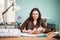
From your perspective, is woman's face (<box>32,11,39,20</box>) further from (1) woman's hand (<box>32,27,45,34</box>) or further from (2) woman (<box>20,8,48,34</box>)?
(1) woman's hand (<box>32,27,45,34</box>)

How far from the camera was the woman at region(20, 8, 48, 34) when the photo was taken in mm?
1435

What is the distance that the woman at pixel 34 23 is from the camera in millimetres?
1435

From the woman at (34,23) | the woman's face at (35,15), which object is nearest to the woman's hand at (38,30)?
the woman at (34,23)

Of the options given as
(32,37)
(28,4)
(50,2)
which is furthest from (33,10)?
(32,37)

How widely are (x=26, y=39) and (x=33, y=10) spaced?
13.1 inches

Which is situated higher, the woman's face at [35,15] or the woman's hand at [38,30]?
the woman's face at [35,15]

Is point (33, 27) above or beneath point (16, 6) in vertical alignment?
beneath

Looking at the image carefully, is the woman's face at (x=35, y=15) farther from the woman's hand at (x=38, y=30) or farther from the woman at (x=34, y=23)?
the woman's hand at (x=38, y=30)

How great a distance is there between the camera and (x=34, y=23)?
1.45 m

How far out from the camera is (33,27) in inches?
56.5

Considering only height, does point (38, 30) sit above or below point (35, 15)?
below

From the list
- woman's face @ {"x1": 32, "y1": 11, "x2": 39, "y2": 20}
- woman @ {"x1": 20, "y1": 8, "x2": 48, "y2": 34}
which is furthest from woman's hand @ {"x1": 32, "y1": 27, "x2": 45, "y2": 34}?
woman's face @ {"x1": 32, "y1": 11, "x2": 39, "y2": 20}

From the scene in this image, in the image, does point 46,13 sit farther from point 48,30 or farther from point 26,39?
point 26,39

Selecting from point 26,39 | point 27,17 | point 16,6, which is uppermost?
point 16,6
